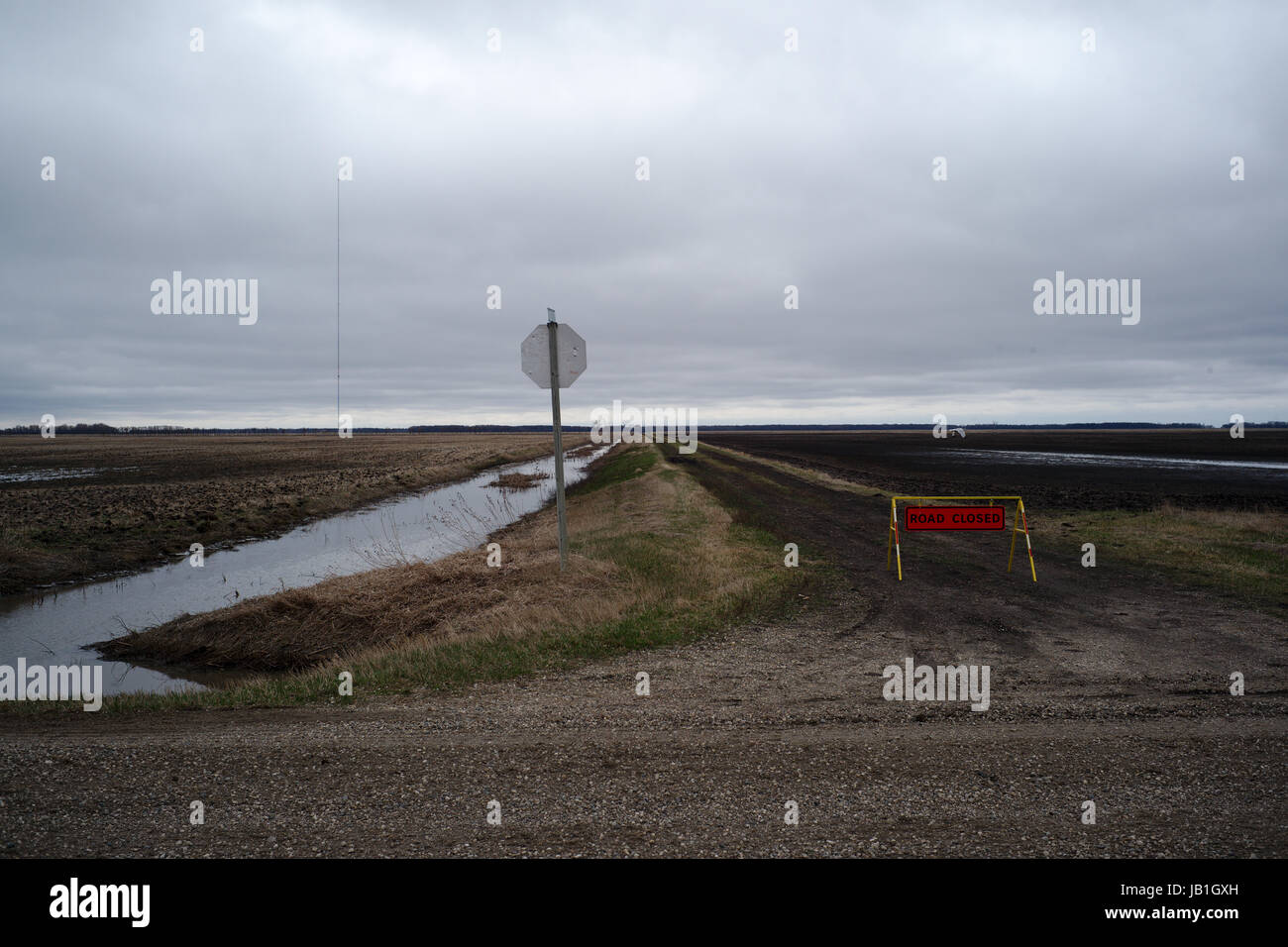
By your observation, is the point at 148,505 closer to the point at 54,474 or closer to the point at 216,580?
the point at 216,580

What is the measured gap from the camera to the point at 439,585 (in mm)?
12836

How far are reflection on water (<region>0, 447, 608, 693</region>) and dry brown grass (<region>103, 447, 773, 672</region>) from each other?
1.06 meters

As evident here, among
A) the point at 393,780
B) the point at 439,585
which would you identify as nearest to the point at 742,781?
the point at 393,780

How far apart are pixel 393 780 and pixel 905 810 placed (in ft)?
11.7

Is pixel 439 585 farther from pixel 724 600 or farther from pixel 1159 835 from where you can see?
pixel 1159 835

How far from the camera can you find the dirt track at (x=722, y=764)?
13.9 ft

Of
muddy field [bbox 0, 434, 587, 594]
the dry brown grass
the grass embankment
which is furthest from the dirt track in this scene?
muddy field [bbox 0, 434, 587, 594]

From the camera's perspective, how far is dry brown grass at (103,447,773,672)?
10.6m

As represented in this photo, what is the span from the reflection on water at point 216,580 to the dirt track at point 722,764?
651 centimetres

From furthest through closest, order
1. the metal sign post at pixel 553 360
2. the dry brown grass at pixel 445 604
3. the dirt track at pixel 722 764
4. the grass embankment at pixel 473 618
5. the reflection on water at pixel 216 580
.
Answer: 1. the reflection on water at pixel 216 580
2. the metal sign post at pixel 553 360
3. the dry brown grass at pixel 445 604
4. the grass embankment at pixel 473 618
5. the dirt track at pixel 722 764

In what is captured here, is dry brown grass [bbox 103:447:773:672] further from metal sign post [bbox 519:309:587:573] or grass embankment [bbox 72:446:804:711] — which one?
metal sign post [bbox 519:309:587:573]

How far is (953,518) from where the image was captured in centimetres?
1329

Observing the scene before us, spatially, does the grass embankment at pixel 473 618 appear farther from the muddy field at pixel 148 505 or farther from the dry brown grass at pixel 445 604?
the muddy field at pixel 148 505

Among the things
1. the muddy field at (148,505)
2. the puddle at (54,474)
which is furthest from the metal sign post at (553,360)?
the puddle at (54,474)
